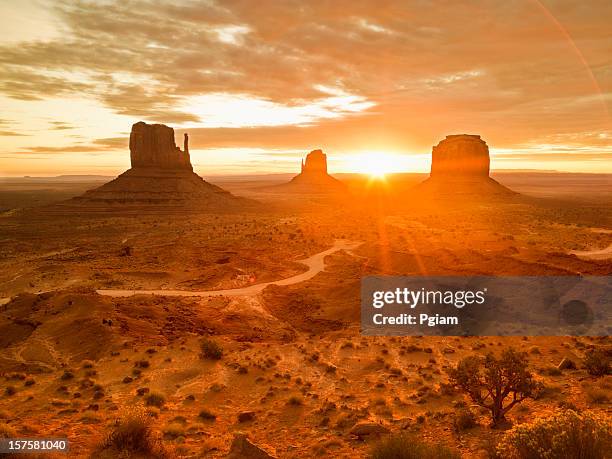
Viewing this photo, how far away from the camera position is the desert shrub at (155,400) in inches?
598

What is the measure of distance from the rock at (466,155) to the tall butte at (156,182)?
86.6 m

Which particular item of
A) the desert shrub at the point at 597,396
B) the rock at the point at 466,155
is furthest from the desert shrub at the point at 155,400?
the rock at the point at 466,155

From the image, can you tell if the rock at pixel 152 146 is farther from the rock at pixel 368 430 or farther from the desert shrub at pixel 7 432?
the rock at pixel 368 430

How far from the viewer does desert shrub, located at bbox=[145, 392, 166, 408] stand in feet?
49.9

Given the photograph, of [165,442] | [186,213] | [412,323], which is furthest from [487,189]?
[165,442]

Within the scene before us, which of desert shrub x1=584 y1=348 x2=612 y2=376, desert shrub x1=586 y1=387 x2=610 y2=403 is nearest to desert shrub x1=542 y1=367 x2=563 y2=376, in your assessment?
desert shrub x1=584 y1=348 x2=612 y2=376

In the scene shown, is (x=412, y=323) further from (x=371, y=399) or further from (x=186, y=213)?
(x=186, y=213)

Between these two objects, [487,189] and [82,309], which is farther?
[487,189]

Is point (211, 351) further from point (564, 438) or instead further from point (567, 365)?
point (567, 365)

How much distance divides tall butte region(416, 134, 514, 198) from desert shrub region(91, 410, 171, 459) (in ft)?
466

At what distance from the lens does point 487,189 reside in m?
141

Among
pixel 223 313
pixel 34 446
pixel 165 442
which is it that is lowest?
pixel 223 313

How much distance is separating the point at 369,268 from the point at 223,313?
60.3 ft

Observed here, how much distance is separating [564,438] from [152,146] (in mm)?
139445
